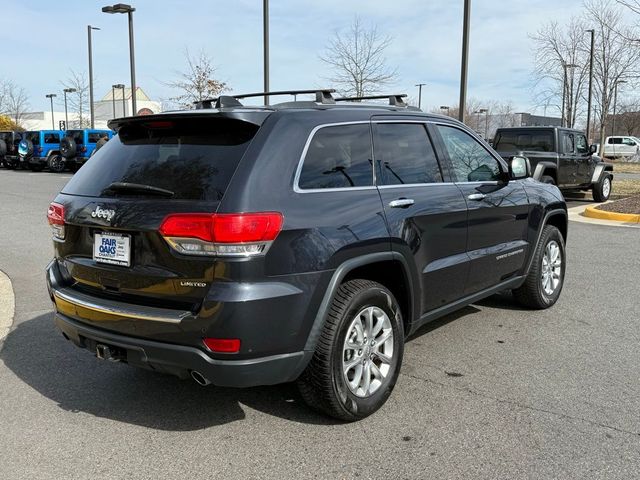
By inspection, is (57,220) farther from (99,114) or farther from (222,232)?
(99,114)

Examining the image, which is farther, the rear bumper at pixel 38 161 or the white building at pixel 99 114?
the white building at pixel 99 114

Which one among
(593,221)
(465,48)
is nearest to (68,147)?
(465,48)

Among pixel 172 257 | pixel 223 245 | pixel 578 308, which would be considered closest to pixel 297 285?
pixel 223 245

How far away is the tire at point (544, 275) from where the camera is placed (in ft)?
17.8

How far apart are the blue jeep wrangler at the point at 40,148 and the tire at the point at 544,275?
29.9 m

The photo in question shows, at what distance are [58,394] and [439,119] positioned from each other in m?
3.27

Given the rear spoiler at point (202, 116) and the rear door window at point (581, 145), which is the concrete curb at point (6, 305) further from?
the rear door window at point (581, 145)

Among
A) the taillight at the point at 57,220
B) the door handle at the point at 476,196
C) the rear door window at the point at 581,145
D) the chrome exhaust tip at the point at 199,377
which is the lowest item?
the chrome exhaust tip at the point at 199,377

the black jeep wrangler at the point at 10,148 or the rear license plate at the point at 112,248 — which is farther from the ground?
the black jeep wrangler at the point at 10,148

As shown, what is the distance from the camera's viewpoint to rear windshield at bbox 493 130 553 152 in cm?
1371

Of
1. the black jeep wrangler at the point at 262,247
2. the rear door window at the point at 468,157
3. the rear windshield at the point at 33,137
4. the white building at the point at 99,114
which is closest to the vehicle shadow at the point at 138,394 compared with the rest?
the black jeep wrangler at the point at 262,247

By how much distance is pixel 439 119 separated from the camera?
14.5ft

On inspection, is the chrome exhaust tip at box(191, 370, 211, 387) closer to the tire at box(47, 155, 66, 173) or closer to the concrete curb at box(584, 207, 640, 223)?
the concrete curb at box(584, 207, 640, 223)

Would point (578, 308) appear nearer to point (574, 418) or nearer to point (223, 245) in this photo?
point (574, 418)
